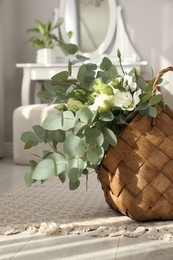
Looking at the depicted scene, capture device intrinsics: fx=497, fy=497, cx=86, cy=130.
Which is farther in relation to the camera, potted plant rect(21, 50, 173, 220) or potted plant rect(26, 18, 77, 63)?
potted plant rect(26, 18, 77, 63)

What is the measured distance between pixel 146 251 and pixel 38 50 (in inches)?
106

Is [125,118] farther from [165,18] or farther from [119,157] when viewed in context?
[165,18]

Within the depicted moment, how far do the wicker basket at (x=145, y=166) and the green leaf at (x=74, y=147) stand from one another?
0.32 feet

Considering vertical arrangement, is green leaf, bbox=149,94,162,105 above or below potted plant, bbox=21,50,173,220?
above

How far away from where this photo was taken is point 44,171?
119 cm

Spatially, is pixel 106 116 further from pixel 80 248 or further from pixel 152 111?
pixel 80 248

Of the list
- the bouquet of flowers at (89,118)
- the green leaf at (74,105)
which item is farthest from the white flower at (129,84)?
the green leaf at (74,105)

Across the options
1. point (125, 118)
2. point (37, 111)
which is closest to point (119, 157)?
point (125, 118)

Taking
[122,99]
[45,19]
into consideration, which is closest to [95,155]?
[122,99]

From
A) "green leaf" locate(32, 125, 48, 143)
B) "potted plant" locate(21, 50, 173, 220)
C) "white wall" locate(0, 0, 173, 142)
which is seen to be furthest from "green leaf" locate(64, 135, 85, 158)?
"white wall" locate(0, 0, 173, 142)

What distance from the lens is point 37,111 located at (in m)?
2.93

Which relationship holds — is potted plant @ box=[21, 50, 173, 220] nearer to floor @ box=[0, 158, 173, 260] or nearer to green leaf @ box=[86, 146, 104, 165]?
green leaf @ box=[86, 146, 104, 165]

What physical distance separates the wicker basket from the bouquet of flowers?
0.04 metres

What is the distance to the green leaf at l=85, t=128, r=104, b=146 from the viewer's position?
1168 mm
